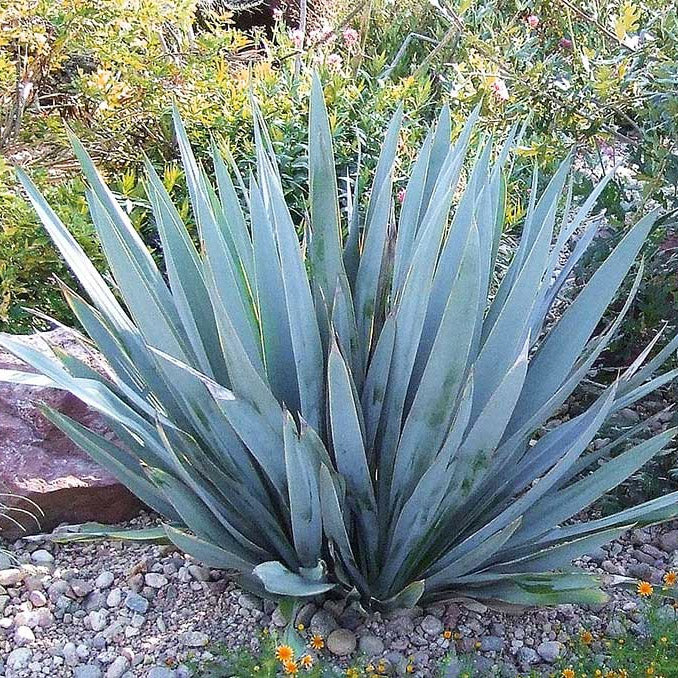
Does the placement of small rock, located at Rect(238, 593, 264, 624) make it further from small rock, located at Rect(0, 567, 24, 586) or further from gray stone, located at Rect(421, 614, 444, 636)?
small rock, located at Rect(0, 567, 24, 586)

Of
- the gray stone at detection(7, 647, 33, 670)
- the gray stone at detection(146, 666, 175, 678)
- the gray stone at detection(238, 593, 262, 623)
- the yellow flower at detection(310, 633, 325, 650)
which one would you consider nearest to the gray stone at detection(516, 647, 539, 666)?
the yellow flower at detection(310, 633, 325, 650)

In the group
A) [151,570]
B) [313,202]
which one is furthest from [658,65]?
[151,570]

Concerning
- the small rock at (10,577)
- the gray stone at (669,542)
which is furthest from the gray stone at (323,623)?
the gray stone at (669,542)

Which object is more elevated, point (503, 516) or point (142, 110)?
point (503, 516)

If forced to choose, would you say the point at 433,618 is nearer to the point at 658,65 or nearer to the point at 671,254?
the point at 671,254

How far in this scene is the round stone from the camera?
5.83 ft

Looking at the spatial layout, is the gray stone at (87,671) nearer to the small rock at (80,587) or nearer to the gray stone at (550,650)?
the small rock at (80,587)

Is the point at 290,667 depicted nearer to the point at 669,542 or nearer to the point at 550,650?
the point at 550,650

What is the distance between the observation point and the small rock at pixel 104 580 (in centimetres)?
198

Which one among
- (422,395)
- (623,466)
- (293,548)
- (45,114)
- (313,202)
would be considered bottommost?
(45,114)

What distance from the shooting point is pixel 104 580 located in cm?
199

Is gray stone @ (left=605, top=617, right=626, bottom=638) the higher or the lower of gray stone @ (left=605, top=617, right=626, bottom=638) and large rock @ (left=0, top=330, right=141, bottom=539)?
the higher

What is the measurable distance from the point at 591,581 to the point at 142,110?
2.70 meters

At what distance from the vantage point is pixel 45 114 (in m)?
3.94
